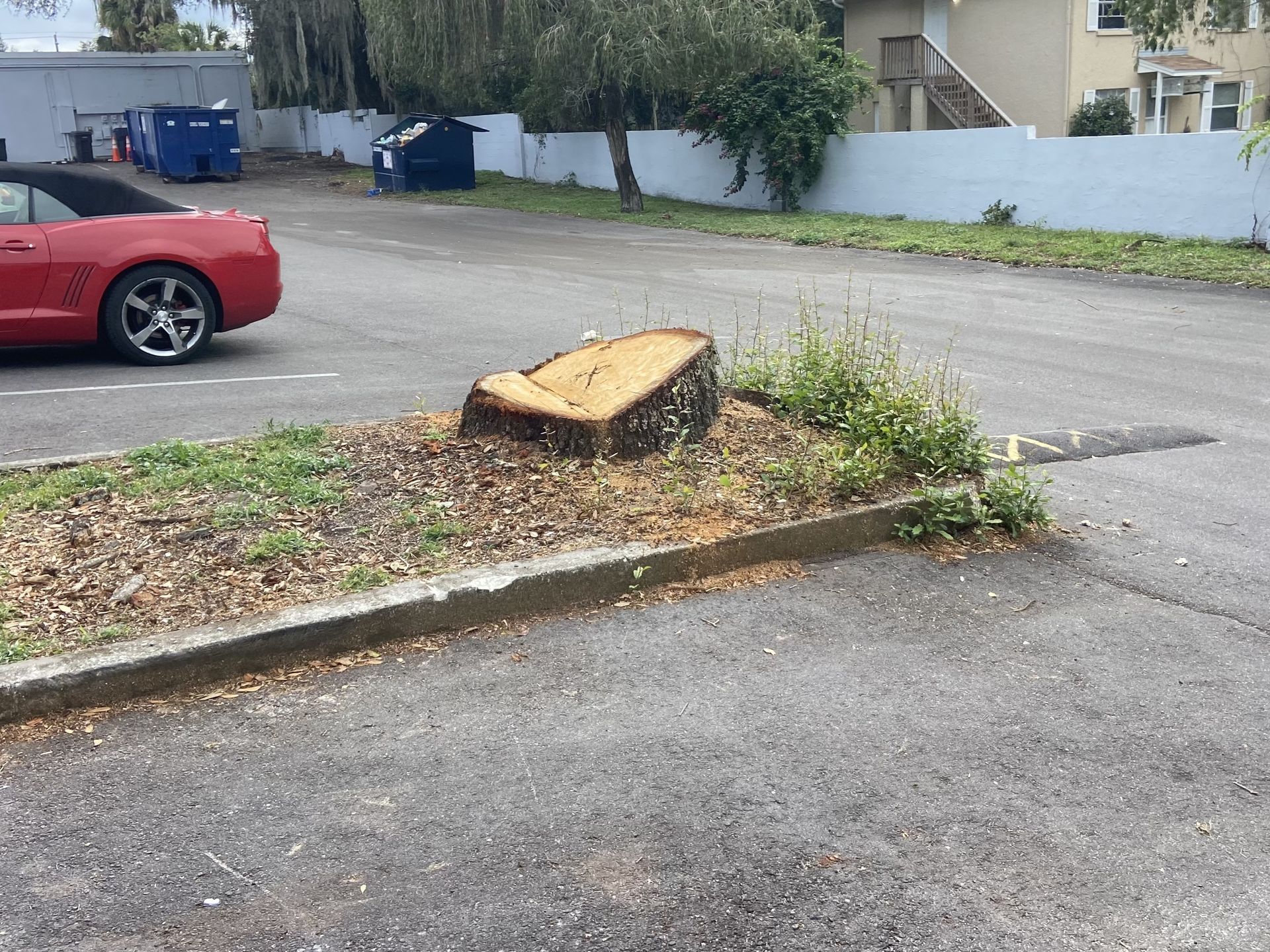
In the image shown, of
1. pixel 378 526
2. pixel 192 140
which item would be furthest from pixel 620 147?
pixel 378 526

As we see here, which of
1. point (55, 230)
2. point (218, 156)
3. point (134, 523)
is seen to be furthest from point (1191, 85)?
point (134, 523)

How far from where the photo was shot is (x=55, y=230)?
346 inches

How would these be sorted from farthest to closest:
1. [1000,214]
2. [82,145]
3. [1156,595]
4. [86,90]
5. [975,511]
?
[86,90] < [82,145] < [1000,214] < [975,511] < [1156,595]

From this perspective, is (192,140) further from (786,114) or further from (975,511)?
(975,511)

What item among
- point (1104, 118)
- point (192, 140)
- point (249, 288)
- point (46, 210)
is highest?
point (192, 140)

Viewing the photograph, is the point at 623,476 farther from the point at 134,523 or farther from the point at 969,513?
the point at 134,523

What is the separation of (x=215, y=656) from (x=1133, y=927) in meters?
2.89

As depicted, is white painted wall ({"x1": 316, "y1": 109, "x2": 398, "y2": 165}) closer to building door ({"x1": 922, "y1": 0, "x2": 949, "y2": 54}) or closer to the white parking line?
building door ({"x1": 922, "y1": 0, "x2": 949, "y2": 54})

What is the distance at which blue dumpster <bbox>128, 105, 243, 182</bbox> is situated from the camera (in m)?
34.0

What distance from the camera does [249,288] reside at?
947cm

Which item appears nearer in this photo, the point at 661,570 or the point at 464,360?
the point at 661,570

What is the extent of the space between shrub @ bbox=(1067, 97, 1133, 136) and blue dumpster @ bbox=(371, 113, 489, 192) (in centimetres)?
1488

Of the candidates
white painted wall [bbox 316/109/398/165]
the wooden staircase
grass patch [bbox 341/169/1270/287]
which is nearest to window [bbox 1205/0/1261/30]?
grass patch [bbox 341/169/1270/287]

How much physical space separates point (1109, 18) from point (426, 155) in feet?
55.8
